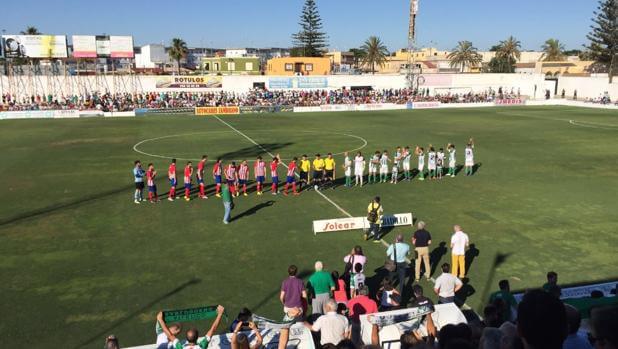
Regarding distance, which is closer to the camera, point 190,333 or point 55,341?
point 190,333

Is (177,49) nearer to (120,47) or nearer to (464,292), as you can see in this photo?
(120,47)

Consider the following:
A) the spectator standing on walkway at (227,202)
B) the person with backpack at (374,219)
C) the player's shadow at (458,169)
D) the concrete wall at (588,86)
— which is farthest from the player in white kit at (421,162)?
the concrete wall at (588,86)

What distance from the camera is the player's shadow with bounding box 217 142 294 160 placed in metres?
28.2

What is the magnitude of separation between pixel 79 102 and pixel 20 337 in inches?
2161

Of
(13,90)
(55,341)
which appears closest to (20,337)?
(55,341)

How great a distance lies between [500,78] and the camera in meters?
77.6

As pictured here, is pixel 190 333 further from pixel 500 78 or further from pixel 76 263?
pixel 500 78

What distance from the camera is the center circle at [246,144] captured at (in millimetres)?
29266

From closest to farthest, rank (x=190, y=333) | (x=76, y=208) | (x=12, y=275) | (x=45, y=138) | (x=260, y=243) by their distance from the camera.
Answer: (x=190, y=333), (x=12, y=275), (x=260, y=243), (x=76, y=208), (x=45, y=138)

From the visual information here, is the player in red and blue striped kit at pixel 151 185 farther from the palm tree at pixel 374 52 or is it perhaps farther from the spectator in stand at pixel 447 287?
the palm tree at pixel 374 52

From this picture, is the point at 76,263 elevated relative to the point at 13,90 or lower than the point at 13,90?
lower

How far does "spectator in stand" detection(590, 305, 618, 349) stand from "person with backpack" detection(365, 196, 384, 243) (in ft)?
37.4

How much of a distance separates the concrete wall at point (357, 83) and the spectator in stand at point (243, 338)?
60322mm

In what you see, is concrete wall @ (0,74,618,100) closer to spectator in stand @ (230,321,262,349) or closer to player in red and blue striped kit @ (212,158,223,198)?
player in red and blue striped kit @ (212,158,223,198)
